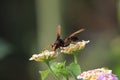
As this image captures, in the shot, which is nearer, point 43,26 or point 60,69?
point 60,69

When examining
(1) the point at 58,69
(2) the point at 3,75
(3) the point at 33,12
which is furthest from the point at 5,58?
(1) the point at 58,69

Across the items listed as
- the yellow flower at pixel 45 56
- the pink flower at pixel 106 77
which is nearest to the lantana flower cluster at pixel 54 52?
the yellow flower at pixel 45 56

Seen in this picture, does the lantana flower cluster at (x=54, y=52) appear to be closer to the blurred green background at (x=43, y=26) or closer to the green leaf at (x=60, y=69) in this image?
the green leaf at (x=60, y=69)

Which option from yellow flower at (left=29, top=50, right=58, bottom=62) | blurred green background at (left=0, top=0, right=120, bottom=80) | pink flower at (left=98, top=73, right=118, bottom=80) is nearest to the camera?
pink flower at (left=98, top=73, right=118, bottom=80)

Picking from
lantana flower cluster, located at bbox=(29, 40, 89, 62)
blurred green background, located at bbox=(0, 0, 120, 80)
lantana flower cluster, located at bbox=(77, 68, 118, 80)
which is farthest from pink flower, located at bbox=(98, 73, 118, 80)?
blurred green background, located at bbox=(0, 0, 120, 80)

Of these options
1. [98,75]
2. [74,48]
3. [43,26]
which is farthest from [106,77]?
[43,26]

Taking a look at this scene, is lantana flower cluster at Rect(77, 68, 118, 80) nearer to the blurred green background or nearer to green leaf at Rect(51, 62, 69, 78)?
green leaf at Rect(51, 62, 69, 78)

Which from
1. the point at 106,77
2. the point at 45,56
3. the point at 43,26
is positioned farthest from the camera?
the point at 43,26

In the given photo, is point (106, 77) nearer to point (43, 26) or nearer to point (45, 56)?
point (45, 56)

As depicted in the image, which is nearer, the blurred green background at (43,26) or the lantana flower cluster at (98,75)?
the lantana flower cluster at (98,75)
